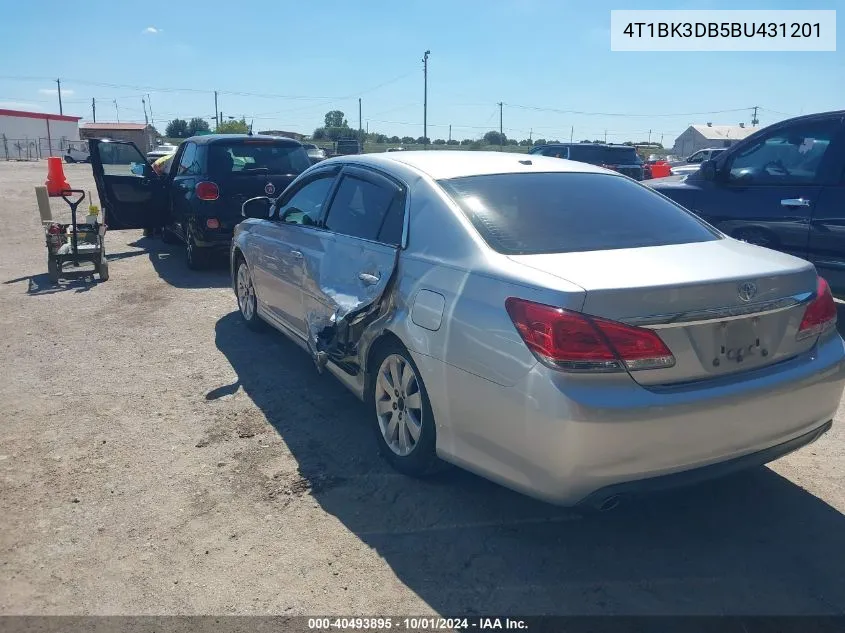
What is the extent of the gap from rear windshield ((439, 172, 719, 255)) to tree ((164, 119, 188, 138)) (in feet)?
282

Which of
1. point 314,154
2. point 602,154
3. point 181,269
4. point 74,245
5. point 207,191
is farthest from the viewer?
point 602,154

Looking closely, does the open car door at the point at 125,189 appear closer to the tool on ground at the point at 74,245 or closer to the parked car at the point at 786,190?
the tool on ground at the point at 74,245

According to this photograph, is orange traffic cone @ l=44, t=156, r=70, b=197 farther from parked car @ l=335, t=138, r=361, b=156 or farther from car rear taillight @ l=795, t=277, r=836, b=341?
parked car @ l=335, t=138, r=361, b=156

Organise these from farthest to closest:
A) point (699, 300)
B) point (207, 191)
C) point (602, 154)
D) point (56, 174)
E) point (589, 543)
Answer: point (602, 154), point (56, 174), point (207, 191), point (589, 543), point (699, 300)

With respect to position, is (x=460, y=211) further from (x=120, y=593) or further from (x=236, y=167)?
(x=236, y=167)

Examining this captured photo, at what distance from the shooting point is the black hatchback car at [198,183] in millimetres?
8914

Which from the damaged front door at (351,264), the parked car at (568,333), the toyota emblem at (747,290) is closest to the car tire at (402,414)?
the parked car at (568,333)

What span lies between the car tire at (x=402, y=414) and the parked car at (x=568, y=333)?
1 centimetres

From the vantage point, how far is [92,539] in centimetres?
321

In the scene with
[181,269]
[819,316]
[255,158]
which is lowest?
[181,269]

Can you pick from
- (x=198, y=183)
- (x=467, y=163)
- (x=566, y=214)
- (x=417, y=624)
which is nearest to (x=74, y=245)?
(x=198, y=183)

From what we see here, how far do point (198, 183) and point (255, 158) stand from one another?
82cm

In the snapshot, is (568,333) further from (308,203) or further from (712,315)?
(308,203)

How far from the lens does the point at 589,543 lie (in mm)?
3158
